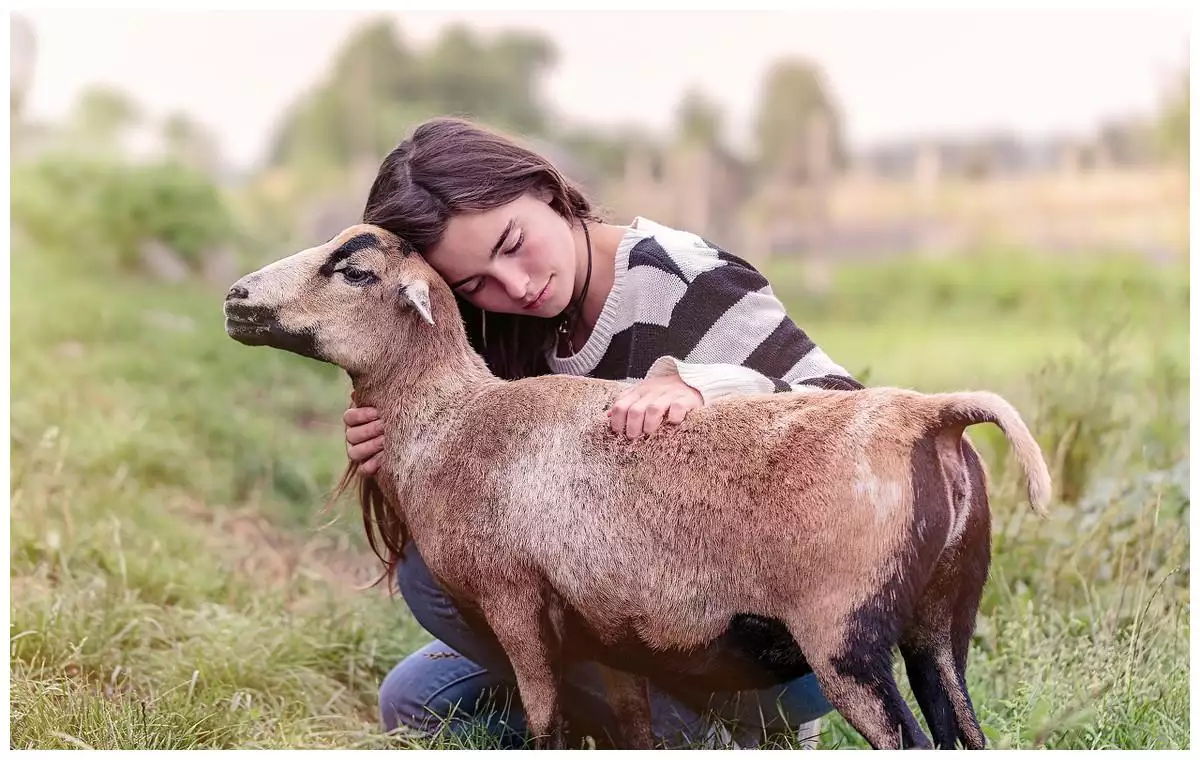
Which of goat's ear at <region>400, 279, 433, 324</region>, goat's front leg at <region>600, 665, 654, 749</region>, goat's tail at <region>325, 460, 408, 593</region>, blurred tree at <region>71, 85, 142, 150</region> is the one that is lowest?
goat's front leg at <region>600, 665, 654, 749</region>

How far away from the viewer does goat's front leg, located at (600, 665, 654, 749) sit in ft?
8.30

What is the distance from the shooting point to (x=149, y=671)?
3.25 m

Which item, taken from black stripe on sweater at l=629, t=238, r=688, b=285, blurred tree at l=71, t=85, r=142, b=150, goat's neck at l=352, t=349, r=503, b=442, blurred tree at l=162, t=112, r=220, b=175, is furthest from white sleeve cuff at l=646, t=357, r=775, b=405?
blurred tree at l=162, t=112, r=220, b=175

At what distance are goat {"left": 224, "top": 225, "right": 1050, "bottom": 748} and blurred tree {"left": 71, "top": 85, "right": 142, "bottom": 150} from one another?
4.20 meters

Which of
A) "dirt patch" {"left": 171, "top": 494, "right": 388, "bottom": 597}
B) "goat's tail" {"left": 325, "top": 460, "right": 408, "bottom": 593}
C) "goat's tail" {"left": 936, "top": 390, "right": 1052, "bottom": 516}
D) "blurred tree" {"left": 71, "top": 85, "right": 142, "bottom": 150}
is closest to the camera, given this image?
"goat's tail" {"left": 936, "top": 390, "right": 1052, "bottom": 516}

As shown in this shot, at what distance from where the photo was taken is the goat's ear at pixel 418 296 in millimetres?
2443

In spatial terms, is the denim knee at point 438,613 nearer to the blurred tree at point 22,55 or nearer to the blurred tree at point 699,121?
the blurred tree at point 22,55

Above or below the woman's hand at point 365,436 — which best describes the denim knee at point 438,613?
below

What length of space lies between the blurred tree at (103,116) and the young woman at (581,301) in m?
4.09

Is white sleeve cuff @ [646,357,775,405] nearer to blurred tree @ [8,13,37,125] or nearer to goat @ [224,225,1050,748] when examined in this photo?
goat @ [224,225,1050,748]

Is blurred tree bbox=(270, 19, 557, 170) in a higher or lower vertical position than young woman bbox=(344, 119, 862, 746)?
higher

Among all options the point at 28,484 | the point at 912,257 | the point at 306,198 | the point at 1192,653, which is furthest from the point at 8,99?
the point at 912,257

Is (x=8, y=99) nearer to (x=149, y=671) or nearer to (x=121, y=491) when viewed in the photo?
(x=149, y=671)

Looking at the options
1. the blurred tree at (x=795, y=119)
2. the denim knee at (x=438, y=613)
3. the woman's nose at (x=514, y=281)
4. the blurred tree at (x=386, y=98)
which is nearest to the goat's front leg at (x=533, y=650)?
the denim knee at (x=438, y=613)
